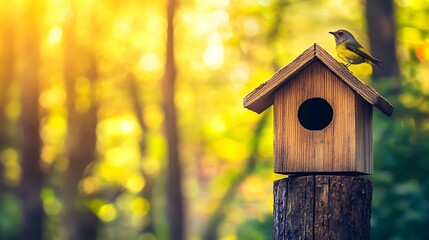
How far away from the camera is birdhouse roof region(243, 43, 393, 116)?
6852mm

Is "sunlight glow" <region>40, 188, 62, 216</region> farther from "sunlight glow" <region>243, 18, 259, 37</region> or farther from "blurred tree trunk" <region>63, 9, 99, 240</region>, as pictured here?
"sunlight glow" <region>243, 18, 259, 37</region>

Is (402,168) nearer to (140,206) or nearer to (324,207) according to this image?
(324,207)

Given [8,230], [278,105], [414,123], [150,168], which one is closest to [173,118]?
[8,230]

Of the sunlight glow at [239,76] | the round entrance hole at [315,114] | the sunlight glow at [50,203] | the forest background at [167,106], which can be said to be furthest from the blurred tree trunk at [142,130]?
the round entrance hole at [315,114]

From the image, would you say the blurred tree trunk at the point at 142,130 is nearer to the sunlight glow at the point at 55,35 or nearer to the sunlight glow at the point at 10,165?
the sunlight glow at the point at 10,165

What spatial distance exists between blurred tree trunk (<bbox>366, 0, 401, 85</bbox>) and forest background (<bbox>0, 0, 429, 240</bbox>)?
0.07 ft

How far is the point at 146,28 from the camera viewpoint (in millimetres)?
31000

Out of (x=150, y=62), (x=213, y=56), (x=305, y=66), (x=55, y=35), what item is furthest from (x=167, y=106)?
(x=305, y=66)

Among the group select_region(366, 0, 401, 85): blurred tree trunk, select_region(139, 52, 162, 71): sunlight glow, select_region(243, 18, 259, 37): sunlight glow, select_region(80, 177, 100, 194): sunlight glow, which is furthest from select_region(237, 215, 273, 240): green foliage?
select_region(139, 52, 162, 71): sunlight glow

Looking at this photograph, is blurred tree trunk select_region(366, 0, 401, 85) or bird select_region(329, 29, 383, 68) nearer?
bird select_region(329, 29, 383, 68)

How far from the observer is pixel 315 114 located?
297 inches

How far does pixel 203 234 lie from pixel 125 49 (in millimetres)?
7771

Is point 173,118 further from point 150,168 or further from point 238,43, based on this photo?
point 150,168

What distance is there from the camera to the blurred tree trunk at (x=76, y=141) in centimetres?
2161
